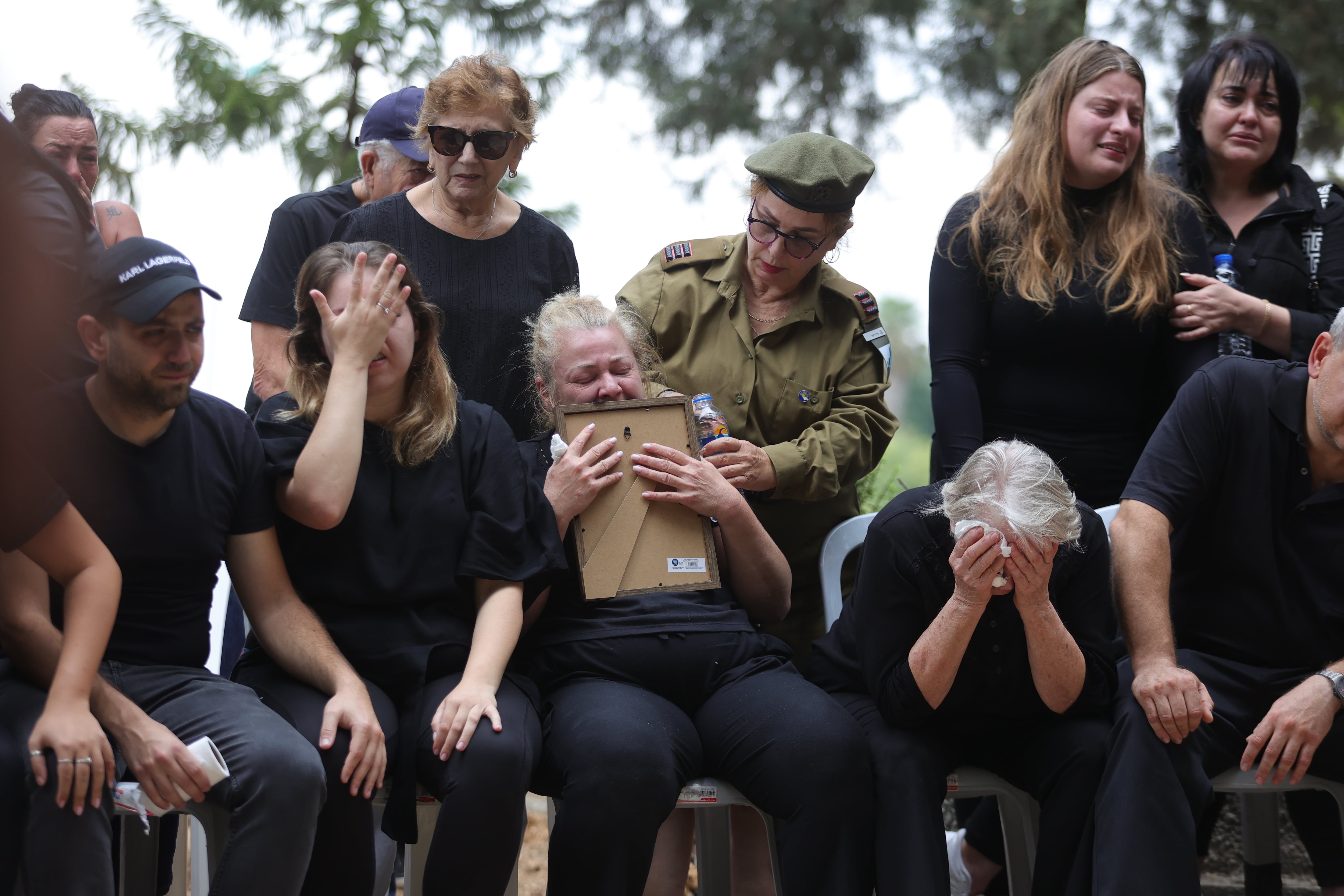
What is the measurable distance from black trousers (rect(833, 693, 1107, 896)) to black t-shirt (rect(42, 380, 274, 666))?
4.74 ft

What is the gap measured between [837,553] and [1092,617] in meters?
0.80

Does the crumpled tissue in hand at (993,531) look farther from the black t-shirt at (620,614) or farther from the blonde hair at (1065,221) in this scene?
the blonde hair at (1065,221)

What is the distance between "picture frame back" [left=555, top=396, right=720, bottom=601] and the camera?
2750 millimetres

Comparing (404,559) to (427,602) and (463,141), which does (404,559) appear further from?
(463,141)

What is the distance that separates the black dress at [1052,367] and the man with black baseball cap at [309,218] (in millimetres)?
1632

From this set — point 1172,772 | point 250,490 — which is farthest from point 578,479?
point 1172,772

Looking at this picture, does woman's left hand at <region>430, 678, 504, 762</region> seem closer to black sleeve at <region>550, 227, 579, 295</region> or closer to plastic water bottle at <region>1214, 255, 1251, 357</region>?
black sleeve at <region>550, 227, 579, 295</region>

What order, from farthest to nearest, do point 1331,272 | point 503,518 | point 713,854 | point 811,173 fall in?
point 1331,272 → point 811,173 → point 713,854 → point 503,518

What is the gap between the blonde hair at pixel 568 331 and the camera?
3006mm

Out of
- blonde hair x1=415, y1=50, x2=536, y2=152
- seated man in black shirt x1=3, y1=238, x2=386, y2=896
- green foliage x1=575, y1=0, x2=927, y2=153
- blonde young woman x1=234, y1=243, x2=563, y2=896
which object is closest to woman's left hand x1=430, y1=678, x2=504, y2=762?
blonde young woman x1=234, y1=243, x2=563, y2=896

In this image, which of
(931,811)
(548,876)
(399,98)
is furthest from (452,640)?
(399,98)

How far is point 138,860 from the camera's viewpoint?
96.5 inches

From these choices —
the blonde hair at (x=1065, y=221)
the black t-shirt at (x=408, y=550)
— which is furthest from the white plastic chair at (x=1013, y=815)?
the blonde hair at (x=1065, y=221)

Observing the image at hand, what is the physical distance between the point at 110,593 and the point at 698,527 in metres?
1.25
